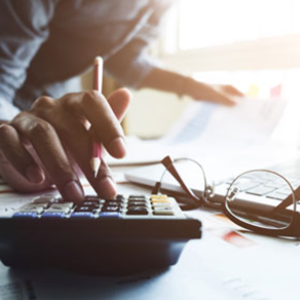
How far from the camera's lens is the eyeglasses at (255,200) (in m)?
0.31

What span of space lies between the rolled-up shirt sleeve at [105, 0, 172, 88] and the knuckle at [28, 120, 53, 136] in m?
0.87

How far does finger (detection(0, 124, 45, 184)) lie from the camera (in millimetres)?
368

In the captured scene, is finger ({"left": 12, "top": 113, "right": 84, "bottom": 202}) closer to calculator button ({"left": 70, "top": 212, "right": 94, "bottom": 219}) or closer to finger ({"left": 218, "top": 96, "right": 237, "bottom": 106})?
calculator button ({"left": 70, "top": 212, "right": 94, "bottom": 219})

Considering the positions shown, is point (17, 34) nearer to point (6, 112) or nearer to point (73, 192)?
point (6, 112)

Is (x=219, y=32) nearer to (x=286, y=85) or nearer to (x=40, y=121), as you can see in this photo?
(x=286, y=85)

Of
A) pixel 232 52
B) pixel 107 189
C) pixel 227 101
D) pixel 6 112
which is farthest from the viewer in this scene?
pixel 232 52

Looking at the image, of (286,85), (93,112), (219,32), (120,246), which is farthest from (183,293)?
(219,32)

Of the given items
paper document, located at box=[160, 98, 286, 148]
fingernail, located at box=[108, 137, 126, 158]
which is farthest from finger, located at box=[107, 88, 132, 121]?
paper document, located at box=[160, 98, 286, 148]

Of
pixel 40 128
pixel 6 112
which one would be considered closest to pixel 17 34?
pixel 6 112

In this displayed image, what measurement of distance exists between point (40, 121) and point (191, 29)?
1.10 m

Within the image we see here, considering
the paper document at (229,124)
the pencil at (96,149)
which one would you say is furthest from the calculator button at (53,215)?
the paper document at (229,124)

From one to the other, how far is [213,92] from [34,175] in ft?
2.35

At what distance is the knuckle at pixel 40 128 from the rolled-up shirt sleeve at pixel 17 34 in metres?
0.28

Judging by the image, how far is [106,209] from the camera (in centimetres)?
25
